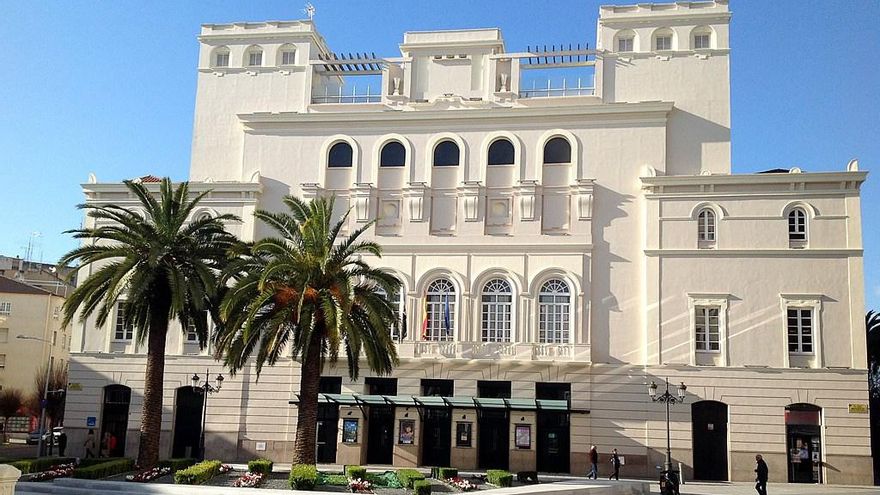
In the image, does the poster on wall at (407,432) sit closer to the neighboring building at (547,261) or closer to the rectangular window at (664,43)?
the neighboring building at (547,261)

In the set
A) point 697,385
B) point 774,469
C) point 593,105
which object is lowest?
point 774,469

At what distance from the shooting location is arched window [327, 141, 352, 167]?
1788 inches

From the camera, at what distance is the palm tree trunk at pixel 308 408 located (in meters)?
30.6

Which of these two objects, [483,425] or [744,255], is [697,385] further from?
[483,425]

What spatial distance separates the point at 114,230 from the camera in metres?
33.2

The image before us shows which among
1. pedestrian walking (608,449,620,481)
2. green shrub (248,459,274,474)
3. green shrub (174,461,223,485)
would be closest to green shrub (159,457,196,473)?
green shrub (174,461,223,485)

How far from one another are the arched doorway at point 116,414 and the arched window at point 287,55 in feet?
62.0

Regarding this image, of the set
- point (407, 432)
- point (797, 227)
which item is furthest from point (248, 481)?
point (797, 227)

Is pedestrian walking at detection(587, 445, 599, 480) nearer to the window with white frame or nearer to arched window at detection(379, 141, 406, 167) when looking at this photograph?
arched window at detection(379, 141, 406, 167)

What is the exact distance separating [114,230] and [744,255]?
27109 mm

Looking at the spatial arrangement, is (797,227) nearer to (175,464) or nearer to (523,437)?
(523,437)

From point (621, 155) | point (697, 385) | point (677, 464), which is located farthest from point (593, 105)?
point (677, 464)

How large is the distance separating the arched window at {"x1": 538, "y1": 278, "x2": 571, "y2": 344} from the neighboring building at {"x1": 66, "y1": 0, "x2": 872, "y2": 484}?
0.35 ft

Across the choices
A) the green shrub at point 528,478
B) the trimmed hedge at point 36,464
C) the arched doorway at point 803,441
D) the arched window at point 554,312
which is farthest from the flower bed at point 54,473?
the arched doorway at point 803,441
